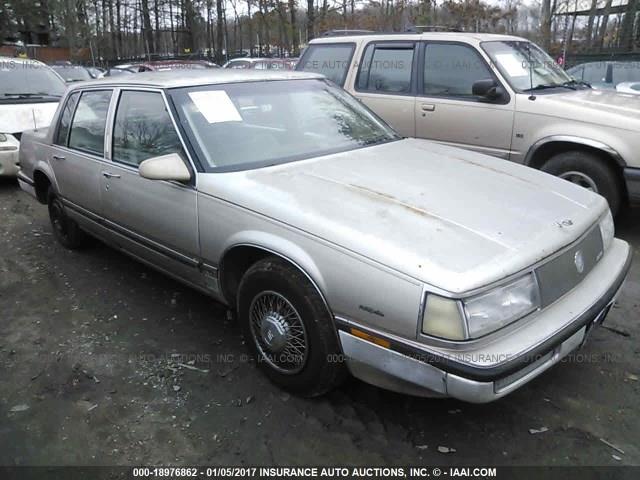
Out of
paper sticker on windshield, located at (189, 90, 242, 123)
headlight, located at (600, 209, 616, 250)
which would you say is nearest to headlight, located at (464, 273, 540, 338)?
headlight, located at (600, 209, 616, 250)

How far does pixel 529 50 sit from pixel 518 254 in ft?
15.3

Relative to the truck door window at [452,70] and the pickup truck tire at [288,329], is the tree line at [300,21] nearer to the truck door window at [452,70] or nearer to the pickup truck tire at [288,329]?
the truck door window at [452,70]

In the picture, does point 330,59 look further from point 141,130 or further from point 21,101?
point 21,101

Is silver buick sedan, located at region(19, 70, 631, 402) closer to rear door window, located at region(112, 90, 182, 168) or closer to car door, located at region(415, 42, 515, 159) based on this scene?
rear door window, located at region(112, 90, 182, 168)

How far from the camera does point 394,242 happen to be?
2314 millimetres

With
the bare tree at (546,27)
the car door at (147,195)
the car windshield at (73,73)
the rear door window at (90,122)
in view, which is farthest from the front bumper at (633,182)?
the bare tree at (546,27)

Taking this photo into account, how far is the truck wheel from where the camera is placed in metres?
4.91

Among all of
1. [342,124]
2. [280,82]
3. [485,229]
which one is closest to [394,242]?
[485,229]

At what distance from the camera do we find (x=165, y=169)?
3020 mm

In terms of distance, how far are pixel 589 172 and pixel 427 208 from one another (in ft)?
10.3

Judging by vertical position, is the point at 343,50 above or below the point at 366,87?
above

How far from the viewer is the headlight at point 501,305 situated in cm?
214

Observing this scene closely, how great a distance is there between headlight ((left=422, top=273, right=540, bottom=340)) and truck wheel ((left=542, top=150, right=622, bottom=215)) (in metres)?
3.23

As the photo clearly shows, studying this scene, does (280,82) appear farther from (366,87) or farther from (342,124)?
(366,87)
